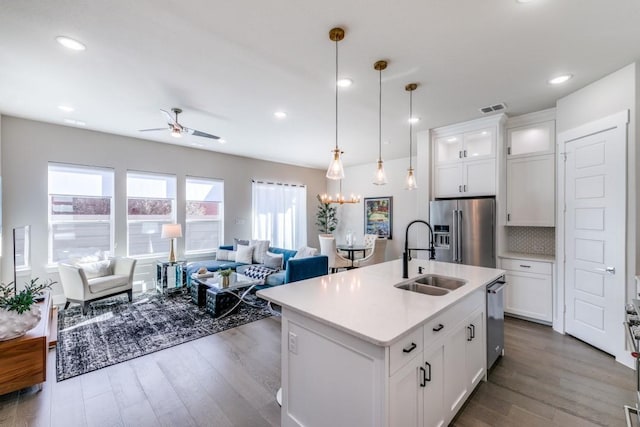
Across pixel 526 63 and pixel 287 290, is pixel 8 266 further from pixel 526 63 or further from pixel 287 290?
pixel 526 63

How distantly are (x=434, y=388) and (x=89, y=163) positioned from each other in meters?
5.82

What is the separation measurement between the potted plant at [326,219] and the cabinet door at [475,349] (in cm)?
591

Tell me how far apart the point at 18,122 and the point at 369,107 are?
518 centimetres

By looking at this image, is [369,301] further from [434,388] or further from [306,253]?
[306,253]

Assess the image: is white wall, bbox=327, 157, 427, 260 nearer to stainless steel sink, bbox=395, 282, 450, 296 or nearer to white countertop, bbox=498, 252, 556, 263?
white countertop, bbox=498, 252, 556, 263

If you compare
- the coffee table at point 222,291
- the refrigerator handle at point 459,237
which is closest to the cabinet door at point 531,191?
the refrigerator handle at point 459,237

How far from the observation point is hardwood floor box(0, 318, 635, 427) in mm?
1975

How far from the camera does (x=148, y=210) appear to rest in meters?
A: 5.31

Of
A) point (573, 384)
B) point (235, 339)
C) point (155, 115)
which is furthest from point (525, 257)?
point (155, 115)

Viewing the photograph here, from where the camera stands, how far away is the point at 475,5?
1.83 metres

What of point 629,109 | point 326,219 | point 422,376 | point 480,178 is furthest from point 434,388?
point 326,219

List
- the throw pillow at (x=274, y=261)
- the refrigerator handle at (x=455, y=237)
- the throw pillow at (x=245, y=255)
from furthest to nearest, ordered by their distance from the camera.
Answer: the throw pillow at (x=245, y=255)
the throw pillow at (x=274, y=261)
the refrigerator handle at (x=455, y=237)

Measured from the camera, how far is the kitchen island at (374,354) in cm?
132

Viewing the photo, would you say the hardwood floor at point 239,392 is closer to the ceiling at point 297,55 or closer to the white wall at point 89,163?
the white wall at point 89,163
